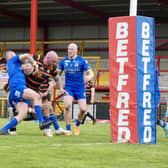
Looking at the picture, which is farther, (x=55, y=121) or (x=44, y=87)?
(x=44, y=87)

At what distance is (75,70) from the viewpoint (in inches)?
A: 519

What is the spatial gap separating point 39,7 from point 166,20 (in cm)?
866

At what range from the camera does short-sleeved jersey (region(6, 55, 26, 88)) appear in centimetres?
1102

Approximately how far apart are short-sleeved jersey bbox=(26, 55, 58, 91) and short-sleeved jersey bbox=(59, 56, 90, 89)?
67 cm

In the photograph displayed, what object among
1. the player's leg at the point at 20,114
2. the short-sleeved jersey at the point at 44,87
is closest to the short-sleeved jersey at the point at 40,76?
the short-sleeved jersey at the point at 44,87

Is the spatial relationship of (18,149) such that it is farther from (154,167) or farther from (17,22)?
(17,22)

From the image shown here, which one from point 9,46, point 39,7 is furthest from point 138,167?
point 9,46

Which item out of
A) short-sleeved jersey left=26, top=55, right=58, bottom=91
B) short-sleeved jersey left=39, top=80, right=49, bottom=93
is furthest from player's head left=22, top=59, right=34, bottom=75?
short-sleeved jersey left=39, top=80, right=49, bottom=93

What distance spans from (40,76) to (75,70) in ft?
3.29

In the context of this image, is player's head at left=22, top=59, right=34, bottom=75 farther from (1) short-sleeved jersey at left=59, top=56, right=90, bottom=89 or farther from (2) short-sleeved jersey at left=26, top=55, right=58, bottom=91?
(1) short-sleeved jersey at left=59, top=56, right=90, bottom=89

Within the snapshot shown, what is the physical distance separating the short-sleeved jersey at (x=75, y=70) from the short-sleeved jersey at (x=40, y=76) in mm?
674

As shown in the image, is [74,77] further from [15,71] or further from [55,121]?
[15,71]

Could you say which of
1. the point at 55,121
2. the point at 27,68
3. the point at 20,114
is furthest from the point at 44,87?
the point at 20,114

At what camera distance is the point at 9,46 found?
44.5m
